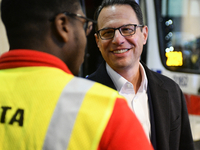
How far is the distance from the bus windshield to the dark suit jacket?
67.5 inches

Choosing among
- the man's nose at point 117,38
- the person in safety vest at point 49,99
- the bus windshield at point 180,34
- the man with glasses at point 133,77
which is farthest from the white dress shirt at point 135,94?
the bus windshield at point 180,34

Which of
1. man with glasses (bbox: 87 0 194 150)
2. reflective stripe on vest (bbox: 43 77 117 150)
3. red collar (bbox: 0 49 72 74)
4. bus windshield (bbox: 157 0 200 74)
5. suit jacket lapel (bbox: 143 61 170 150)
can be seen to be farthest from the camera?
bus windshield (bbox: 157 0 200 74)

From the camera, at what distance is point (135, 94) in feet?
5.05

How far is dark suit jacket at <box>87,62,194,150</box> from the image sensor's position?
1.41 metres

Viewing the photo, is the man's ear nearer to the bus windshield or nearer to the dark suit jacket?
the dark suit jacket

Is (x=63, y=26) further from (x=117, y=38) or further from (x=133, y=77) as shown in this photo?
(x=133, y=77)

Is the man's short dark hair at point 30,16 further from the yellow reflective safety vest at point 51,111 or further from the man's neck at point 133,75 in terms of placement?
the man's neck at point 133,75

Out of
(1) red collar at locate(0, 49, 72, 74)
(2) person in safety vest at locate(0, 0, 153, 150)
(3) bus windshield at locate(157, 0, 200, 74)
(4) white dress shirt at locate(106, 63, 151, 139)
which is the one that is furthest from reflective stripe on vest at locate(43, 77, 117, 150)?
(3) bus windshield at locate(157, 0, 200, 74)

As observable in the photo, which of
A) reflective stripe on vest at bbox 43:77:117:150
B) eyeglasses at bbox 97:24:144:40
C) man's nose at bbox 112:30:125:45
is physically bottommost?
reflective stripe on vest at bbox 43:77:117:150

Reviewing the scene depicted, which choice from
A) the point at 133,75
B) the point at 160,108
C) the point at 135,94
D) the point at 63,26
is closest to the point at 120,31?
the point at 133,75

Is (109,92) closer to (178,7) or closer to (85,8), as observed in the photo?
(85,8)

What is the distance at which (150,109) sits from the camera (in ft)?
4.79

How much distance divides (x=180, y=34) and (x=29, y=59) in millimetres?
2921

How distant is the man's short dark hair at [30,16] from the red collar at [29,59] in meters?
0.07
